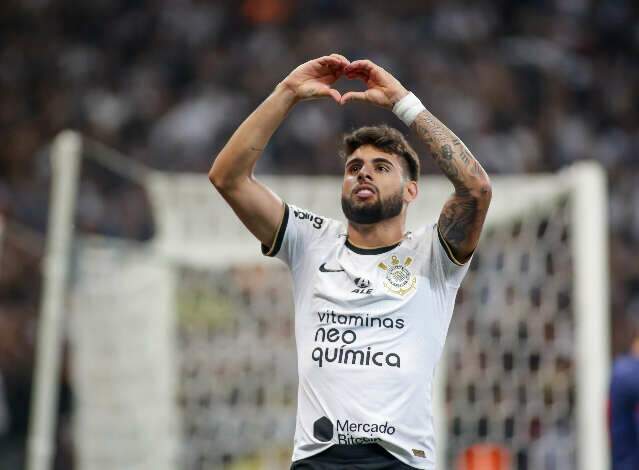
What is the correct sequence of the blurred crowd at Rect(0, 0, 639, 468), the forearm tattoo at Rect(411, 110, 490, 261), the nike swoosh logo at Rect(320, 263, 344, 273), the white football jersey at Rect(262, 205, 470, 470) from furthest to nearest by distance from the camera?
1. the blurred crowd at Rect(0, 0, 639, 468)
2. the nike swoosh logo at Rect(320, 263, 344, 273)
3. the forearm tattoo at Rect(411, 110, 490, 261)
4. the white football jersey at Rect(262, 205, 470, 470)

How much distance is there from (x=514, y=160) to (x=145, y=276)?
218 inches

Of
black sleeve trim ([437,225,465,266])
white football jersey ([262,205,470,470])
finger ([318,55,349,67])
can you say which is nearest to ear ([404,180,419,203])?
white football jersey ([262,205,470,470])

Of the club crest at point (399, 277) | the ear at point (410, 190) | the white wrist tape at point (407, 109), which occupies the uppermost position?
the white wrist tape at point (407, 109)

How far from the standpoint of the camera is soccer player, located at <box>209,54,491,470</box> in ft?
12.2

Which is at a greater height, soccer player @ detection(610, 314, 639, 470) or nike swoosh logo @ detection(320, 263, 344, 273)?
nike swoosh logo @ detection(320, 263, 344, 273)

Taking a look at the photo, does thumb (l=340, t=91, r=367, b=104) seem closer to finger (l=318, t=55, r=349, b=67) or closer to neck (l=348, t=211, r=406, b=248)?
finger (l=318, t=55, r=349, b=67)

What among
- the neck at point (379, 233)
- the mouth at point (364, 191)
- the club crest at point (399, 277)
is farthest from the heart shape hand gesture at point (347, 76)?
the club crest at point (399, 277)

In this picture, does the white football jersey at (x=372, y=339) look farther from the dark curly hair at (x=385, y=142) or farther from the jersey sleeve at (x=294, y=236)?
the dark curly hair at (x=385, y=142)

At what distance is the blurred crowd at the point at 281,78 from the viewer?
12031 millimetres

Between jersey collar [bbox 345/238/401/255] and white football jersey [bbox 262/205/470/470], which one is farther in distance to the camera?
jersey collar [bbox 345/238/401/255]

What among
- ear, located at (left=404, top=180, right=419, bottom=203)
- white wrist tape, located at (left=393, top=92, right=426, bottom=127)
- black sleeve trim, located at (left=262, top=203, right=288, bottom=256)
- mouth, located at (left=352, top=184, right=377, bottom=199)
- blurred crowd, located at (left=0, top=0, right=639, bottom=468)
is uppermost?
blurred crowd, located at (left=0, top=0, right=639, bottom=468)

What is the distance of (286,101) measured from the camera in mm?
4039

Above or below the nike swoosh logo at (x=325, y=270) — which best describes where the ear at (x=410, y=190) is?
above

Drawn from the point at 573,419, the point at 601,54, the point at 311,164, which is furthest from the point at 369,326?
the point at 601,54
